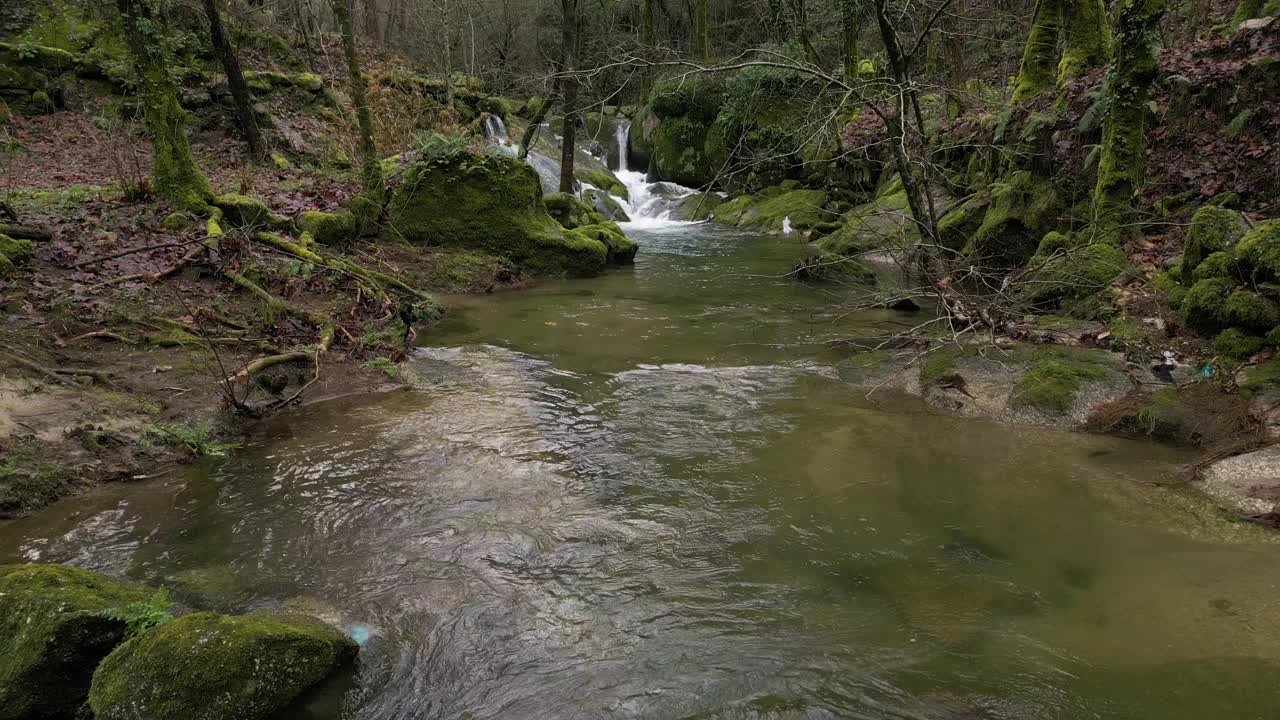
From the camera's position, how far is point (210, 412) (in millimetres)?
6000

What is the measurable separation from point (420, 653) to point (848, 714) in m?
2.10

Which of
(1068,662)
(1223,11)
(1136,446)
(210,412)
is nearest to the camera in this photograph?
(1068,662)

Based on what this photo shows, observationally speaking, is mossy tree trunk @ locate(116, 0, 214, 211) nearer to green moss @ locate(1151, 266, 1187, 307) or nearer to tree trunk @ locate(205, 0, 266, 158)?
Result: tree trunk @ locate(205, 0, 266, 158)

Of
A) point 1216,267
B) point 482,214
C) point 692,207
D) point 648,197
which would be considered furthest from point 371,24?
point 1216,267

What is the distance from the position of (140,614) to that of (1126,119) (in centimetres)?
1134

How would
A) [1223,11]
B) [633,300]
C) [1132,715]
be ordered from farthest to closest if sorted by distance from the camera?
[1223,11], [633,300], [1132,715]

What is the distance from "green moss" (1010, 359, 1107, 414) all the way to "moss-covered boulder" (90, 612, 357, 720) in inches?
236

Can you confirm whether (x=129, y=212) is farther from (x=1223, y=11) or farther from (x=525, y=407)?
(x=1223, y=11)

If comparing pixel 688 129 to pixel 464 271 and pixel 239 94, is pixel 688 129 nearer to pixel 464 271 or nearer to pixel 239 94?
pixel 239 94

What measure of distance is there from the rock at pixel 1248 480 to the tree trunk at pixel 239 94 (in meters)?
17.8

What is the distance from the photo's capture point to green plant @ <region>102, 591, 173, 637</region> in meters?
3.07

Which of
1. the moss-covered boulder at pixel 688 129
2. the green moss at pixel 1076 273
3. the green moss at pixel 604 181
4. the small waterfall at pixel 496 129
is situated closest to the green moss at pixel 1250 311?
the green moss at pixel 1076 273

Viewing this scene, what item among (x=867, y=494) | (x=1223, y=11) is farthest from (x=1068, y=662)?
(x=1223, y=11)

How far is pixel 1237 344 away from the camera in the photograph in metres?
6.02
